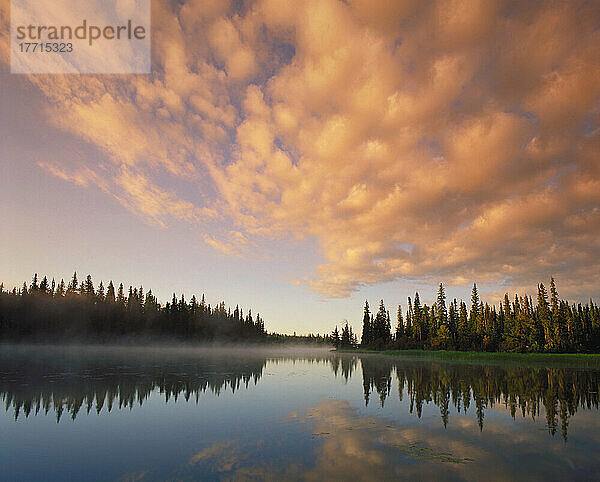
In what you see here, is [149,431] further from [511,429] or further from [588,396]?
[588,396]

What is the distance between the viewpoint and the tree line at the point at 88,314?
5162 inches

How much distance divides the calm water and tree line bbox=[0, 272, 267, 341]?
127m

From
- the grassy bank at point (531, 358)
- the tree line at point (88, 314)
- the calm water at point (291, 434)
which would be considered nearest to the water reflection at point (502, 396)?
the calm water at point (291, 434)

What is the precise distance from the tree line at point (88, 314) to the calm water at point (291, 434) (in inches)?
5013

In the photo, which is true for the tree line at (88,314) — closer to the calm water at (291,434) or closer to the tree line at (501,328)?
the tree line at (501,328)

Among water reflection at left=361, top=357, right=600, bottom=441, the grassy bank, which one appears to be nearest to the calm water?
water reflection at left=361, top=357, right=600, bottom=441

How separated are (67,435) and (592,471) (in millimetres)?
23556

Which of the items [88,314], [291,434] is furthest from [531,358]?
[88,314]

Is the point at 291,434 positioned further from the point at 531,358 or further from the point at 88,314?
the point at 88,314

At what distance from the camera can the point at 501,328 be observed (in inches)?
4530

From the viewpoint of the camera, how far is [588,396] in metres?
29.9

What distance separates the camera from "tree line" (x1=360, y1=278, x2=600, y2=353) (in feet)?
304

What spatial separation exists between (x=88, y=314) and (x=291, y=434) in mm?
155116

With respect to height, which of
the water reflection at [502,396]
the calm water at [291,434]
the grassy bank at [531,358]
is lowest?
the grassy bank at [531,358]
